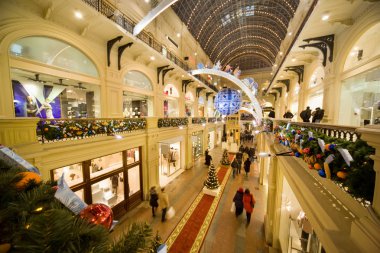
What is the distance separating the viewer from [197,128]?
609 inches

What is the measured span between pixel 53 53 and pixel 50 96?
3157 millimetres

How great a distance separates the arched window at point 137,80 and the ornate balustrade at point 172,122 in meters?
2.63

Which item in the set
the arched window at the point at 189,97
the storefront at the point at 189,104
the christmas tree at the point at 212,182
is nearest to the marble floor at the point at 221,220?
the christmas tree at the point at 212,182

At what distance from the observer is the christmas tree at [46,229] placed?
652 millimetres

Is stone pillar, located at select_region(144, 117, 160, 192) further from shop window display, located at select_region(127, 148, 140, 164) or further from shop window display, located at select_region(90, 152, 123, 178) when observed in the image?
shop window display, located at select_region(90, 152, 123, 178)

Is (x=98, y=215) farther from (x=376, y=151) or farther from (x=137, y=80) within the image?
(x=137, y=80)

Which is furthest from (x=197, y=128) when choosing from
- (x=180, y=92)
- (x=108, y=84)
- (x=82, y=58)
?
(x=82, y=58)

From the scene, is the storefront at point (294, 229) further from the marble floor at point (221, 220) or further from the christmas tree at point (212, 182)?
the christmas tree at point (212, 182)

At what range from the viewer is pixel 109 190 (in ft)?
24.2

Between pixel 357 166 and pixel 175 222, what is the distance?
23.2 ft

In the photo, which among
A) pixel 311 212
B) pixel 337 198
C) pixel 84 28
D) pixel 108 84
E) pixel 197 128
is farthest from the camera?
pixel 197 128

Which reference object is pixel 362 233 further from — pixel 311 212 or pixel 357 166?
pixel 311 212

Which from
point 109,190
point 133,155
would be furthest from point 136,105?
point 109,190

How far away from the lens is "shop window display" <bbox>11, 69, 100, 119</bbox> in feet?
20.2
